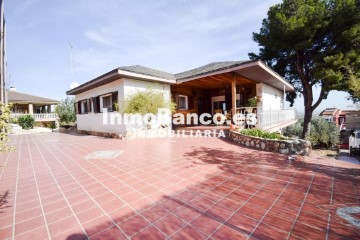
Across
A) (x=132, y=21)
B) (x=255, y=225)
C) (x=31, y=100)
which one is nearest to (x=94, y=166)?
(x=255, y=225)

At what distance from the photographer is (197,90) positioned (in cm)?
1474

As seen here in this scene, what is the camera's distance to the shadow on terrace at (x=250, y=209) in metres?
2.12

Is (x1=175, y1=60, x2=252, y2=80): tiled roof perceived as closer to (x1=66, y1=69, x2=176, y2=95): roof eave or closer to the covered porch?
the covered porch

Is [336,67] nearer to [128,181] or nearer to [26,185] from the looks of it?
[128,181]

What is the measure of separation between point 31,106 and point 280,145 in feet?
104

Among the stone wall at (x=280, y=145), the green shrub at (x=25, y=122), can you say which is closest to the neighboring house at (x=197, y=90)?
the stone wall at (x=280, y=145)

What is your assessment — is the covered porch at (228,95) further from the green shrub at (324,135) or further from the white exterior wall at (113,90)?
the green shrub at (324,135)

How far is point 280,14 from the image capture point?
521 inches

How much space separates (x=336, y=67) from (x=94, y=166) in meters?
16.9

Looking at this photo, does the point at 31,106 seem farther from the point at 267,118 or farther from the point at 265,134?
the point at 265,134

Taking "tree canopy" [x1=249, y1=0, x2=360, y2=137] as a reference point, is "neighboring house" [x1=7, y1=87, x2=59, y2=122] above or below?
below

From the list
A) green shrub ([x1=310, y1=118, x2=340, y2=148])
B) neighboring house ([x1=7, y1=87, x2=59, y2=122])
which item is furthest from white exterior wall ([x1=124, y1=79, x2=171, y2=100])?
neighboring house ([x1=7, y1=87, x2=59, y2=122])

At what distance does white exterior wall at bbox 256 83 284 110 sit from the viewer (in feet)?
41.7

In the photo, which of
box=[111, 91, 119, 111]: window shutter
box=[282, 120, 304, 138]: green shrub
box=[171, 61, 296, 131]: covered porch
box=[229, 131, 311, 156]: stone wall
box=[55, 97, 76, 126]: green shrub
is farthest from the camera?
box=[55, 97, 76, 126]: green shrub
